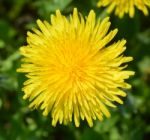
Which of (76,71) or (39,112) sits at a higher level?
(39,112)

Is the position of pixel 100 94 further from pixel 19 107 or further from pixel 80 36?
pixel 19 107

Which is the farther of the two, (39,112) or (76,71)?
(39,112)

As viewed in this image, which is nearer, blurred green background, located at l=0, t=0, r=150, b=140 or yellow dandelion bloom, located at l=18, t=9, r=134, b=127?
yellow dandelion bloom, located at l=18, t=9, r=134, b=127

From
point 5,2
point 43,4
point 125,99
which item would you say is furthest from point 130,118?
point 5,2

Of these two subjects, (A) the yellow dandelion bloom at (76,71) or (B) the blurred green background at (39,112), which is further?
(B) the blurred green background at (39,112)
